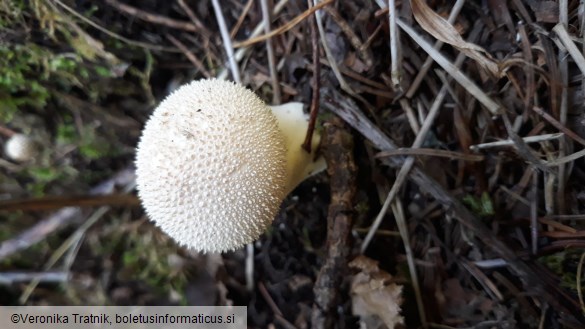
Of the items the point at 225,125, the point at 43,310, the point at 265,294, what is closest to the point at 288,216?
the point at 265,294

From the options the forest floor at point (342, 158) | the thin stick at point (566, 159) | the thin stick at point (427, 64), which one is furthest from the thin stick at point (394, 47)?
the thin stick at point (566, 159)

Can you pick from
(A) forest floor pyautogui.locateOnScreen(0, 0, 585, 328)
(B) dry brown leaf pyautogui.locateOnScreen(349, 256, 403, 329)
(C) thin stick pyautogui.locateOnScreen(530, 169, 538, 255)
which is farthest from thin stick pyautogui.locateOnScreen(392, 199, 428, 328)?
(C) thin stick pyautogui.locateOnScreen(530, 169, 538, 255)

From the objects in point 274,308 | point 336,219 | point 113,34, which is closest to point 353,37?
point 336,219

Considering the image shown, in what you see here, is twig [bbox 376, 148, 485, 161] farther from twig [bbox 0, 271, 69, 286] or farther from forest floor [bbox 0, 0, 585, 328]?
twig [bbox 0, 271, 69, 286]

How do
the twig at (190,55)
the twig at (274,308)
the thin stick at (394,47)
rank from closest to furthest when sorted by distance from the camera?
the thin stick at (394,47)
the twig at (274,308)
the twig at (190,55)

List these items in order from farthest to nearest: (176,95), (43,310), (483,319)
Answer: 1. (43,310)
2. (483,319)
3. (176,95)

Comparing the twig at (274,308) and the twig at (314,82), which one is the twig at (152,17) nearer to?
the twig at (314,82)

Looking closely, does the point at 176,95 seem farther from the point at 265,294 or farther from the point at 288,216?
the point at 265,294

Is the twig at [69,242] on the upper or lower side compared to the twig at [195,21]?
lower

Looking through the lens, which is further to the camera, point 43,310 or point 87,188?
point 87,188
